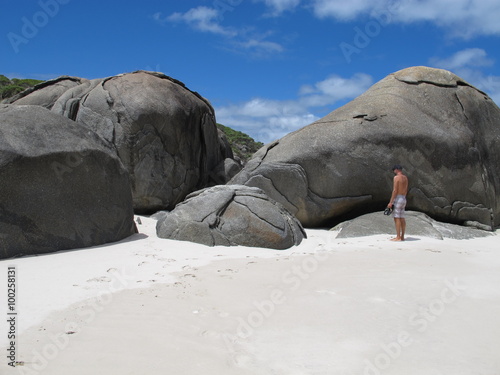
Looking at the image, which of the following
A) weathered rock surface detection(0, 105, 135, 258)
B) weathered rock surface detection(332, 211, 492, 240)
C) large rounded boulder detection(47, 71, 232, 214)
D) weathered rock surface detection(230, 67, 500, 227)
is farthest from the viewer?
large rounded boulder detection(47, 71, 232, 214)

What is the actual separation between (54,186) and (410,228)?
5406 millimetres

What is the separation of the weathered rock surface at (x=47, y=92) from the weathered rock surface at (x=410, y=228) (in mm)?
6982

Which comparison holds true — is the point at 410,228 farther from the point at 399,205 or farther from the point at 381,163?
the point at 381,163

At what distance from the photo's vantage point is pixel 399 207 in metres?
7.20

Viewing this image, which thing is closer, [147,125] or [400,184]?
[400,184]

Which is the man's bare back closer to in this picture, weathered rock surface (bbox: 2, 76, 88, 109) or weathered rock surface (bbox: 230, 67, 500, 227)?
weathered rock surface (bbox: 230, 67, 500, 227)

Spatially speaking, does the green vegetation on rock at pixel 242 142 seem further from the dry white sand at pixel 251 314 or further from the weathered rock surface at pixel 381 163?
the dry white sand at pixel 251 314

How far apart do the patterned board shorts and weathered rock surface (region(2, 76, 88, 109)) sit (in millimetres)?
7676

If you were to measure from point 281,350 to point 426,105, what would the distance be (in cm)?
798

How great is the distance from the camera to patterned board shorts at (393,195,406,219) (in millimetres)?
7117

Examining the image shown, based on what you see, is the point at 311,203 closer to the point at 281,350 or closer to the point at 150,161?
the point at 150,161

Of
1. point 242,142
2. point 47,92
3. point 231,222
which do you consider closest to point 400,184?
point 231,222

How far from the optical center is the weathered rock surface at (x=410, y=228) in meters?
7.55

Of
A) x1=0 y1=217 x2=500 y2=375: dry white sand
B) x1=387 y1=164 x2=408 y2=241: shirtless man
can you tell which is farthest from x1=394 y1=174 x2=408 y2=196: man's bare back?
x1=0 y1=217 x2=500 y2=375: dry white sand
